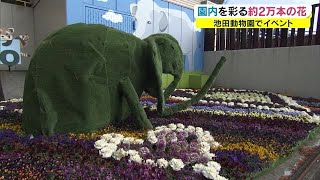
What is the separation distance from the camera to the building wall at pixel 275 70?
13.5m

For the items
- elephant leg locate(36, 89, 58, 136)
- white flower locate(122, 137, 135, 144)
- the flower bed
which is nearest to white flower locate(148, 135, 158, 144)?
the flower bed

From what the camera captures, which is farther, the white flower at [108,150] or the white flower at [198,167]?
the white flower at [108,150]

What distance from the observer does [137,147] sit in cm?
408

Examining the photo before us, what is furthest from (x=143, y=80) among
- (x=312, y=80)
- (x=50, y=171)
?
(x=312, y=80)

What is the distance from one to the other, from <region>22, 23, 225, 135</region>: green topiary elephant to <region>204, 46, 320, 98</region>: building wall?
9.98 m

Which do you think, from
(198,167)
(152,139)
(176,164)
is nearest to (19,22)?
(152,139)

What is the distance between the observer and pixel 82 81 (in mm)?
4590

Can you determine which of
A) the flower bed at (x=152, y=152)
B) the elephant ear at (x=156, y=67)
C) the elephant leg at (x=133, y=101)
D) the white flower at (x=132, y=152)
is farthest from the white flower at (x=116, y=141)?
the elephant ear at (x=156, y=67)

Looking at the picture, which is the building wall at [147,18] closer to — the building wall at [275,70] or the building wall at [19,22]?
the building wall at [275,70]

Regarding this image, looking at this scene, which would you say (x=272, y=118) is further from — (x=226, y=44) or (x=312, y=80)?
(x=226, y=44)

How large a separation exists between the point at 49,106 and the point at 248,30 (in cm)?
1354

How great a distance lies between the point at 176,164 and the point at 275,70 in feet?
40.6

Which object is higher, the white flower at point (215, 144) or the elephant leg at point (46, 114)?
the elephant leg at point (46, 114)

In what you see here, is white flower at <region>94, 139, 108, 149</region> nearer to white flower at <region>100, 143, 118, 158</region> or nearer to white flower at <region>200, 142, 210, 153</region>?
white flower at <region>100, 143, 118, 158</region>
